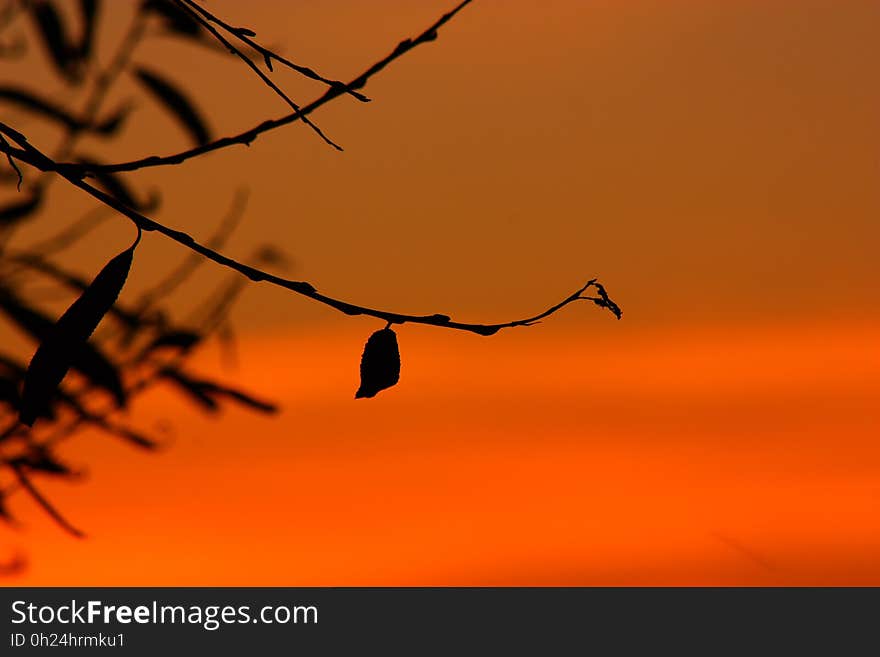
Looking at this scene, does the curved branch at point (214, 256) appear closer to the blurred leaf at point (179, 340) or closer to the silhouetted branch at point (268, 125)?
the silhouetted branch at point (268, 125)

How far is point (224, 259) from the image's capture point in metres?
1.46

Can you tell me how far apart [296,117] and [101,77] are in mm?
1737

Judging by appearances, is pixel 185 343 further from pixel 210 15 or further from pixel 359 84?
pixel 359 84

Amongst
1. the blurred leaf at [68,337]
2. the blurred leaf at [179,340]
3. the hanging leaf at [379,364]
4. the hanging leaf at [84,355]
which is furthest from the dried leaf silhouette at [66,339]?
the blurred leaf at [179,340]

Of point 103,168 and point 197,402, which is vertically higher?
point 197,402

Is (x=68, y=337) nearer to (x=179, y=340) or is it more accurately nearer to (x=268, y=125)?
(x=268, y=125)

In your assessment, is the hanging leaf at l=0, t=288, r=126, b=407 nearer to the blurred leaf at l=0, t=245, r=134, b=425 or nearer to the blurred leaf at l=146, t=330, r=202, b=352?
the blurred leaf at l=146, t=330, r=202, b=352

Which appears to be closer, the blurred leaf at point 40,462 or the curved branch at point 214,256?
the curved branch at point 214,256

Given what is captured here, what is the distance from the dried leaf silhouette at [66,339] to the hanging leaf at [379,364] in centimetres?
32

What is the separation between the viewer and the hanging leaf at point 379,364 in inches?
67.9

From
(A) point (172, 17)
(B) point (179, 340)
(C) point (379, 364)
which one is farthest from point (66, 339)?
(B) point (179, 340)

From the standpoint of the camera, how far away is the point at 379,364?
1.74 metres

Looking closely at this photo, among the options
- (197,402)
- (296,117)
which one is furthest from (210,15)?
(197,402)

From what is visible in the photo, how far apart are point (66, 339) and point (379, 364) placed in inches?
15.1
